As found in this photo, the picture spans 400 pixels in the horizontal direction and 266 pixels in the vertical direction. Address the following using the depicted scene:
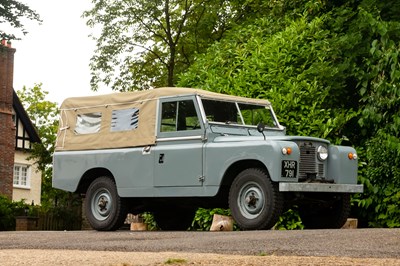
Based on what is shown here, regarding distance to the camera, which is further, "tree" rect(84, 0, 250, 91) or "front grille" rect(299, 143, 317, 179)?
"tree" rect(84, 0, 250, 91)

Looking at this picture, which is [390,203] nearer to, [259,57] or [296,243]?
[259,57]

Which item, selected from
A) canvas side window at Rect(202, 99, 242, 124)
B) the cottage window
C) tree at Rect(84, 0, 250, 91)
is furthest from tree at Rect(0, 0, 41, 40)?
the cottage window

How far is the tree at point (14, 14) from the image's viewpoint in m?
31.7

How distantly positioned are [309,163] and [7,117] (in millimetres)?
35480

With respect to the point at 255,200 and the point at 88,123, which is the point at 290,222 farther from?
the point at 88,123

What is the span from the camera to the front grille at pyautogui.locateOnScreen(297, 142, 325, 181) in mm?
14534

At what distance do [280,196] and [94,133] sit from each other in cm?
408

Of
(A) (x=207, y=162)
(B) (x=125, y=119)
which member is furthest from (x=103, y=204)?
(A) (x=207, y=162)

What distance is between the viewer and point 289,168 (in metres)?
14.0

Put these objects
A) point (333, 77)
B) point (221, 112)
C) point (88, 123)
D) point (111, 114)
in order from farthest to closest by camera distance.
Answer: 1. point (333, 77)
2. point (88, 123)
3. point (111, 114)
4. point (221, 112)

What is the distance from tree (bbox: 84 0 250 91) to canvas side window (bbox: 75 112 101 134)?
16.1 m

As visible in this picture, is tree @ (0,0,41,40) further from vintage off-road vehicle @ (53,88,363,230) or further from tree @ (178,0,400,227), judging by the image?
vintage off-road vehicle @ (53,88,363,230)

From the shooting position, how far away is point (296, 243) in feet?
36.3

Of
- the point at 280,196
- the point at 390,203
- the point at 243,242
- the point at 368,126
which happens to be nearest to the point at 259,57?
the point at 368,126
